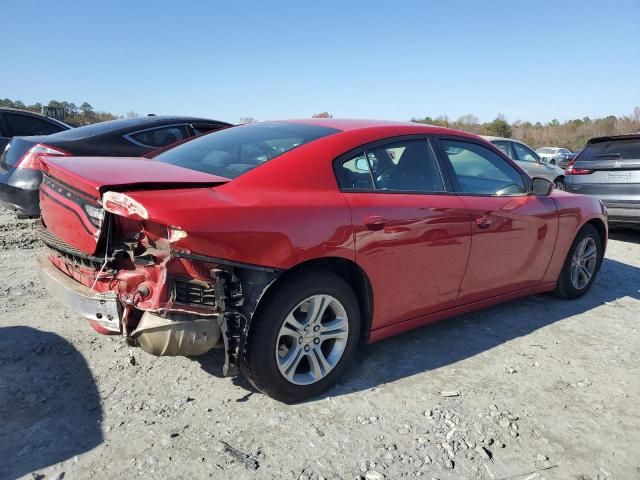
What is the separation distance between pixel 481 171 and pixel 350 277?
164 centimetres

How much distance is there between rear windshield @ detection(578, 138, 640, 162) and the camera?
24.0 feet

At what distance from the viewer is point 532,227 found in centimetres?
401

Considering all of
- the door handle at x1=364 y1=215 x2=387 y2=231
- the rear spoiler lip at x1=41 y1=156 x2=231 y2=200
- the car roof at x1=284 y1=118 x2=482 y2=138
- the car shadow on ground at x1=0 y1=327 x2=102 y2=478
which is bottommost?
the car shadow on ground at x1=0 y1=327 x2=102 y2=478

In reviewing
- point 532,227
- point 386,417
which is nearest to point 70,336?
point 386,417

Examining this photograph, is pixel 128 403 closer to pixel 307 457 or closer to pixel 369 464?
pixel 307 457

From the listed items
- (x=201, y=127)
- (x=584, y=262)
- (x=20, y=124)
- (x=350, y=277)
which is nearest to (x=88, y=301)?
(x=350, y=277)

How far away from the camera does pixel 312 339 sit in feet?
9.33

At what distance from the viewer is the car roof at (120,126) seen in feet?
18.6

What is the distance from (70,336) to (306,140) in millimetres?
2111

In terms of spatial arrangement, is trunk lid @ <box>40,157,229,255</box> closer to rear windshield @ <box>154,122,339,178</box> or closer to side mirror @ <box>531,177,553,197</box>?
rear windshield @ <box>154,122,339,178</box>

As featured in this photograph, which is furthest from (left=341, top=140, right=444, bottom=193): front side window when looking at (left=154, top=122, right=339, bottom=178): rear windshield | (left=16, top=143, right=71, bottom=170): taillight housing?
(left=16, top=143, right=71, bottom=170): taillight housing

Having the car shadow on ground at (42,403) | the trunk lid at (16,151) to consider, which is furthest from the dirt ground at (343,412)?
the trunk lid at (16,151)

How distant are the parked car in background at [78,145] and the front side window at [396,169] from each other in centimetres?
327

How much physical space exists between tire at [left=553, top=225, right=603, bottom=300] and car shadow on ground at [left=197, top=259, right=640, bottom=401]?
10cm
